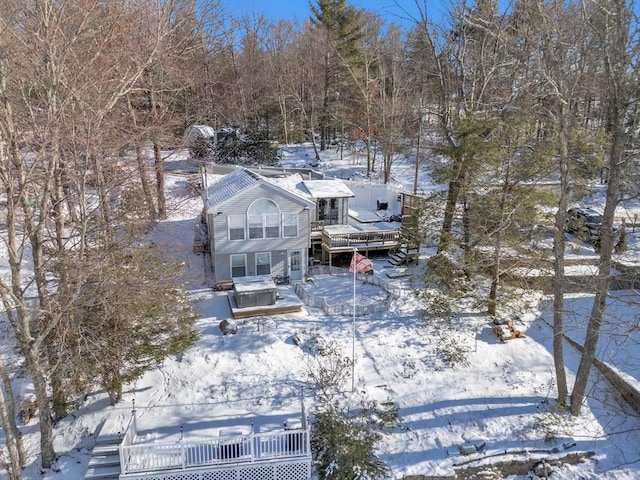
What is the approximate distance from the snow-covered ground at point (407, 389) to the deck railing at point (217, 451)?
0.75 meters

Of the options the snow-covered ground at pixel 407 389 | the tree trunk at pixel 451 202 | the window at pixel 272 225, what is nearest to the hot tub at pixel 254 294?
the snow-covered ground at pixel 407 389

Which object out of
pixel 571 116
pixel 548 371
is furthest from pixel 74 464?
pixel 571 116

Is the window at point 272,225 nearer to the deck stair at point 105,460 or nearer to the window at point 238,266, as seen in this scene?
the window at point 238,266

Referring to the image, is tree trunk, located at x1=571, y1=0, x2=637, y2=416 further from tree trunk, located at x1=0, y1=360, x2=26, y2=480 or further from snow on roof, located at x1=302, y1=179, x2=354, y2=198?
snow on roof, located at x1=302, y1=179, x2=354, y2=198

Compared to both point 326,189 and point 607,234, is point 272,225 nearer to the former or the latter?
point 326,189

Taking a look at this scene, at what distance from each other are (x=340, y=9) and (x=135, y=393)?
33.5 metres

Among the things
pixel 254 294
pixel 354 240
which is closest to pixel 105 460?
pixel 254 294

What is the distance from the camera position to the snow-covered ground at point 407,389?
10.7 m

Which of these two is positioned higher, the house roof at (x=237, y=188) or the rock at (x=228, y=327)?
the house roof at (x=237, y=188)

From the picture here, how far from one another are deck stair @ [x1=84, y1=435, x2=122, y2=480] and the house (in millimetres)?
7438

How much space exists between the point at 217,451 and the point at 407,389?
17.0ft

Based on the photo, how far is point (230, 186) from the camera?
18062mm

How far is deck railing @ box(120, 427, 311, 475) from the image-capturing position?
9.51 m

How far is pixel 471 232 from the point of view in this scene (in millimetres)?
14117
